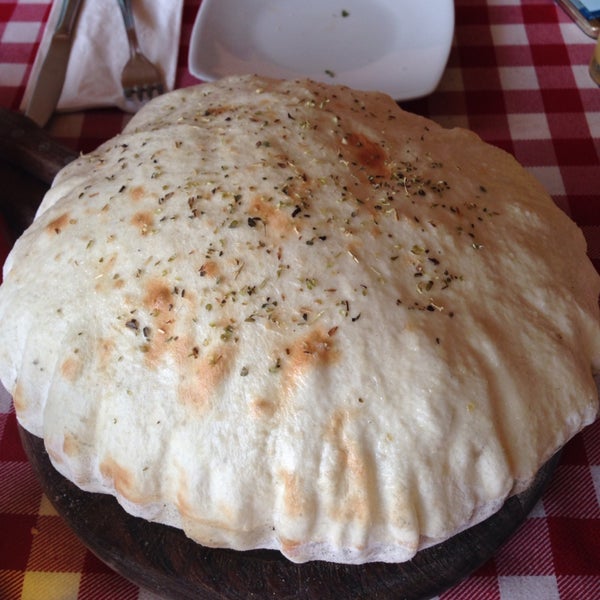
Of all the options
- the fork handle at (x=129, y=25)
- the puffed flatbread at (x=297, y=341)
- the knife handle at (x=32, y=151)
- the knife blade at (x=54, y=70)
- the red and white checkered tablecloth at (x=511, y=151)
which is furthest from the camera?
the fork handle at (x=129, y=25)

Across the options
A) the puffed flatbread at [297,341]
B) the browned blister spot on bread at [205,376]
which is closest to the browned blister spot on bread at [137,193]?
the puffed flatbread at [297,341]

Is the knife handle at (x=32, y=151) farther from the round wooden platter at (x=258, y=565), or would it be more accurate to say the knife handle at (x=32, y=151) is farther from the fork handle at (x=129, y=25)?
the round wooden platter at (x=258, y=565)

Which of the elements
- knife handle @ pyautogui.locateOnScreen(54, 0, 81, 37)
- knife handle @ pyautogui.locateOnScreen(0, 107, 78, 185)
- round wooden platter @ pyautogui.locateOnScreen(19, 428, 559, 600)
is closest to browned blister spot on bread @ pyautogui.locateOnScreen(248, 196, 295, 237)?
round wooden platter @ pyautogui.locateOnScreen(19, 428, 559, 600)

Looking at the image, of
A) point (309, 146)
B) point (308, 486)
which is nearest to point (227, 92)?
point (309, 146)

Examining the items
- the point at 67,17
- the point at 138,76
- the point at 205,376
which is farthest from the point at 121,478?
the point at 67,17

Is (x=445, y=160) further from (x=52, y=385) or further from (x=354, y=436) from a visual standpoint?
(x=52, y=385)

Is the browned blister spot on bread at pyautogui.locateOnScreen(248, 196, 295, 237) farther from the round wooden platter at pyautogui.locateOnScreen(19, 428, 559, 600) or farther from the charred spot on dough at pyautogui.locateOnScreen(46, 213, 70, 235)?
the round wooden platter at pyautogui.locateOnScreen(19, 428, 559, 600)

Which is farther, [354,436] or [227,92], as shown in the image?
[227,92]
